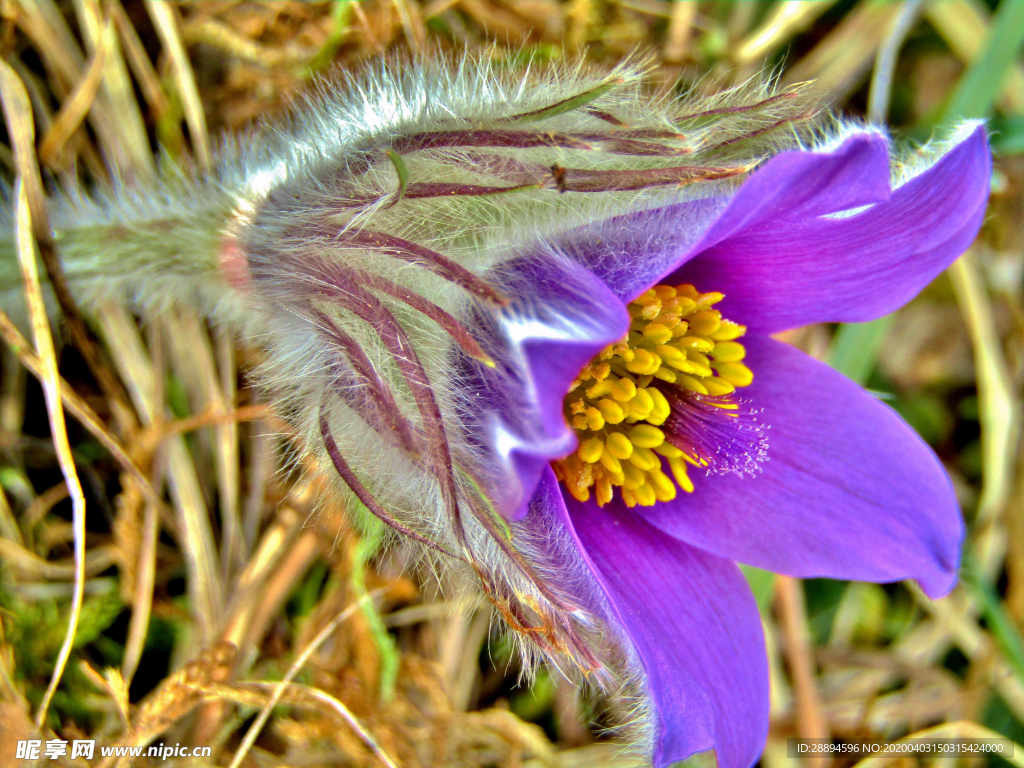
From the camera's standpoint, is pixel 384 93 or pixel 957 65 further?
pixel 957 65

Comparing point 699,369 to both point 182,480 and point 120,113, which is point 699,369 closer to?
point 182,480

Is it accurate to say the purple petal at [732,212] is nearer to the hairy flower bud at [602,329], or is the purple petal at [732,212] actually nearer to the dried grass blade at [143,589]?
the hairy flower bud at [602,329]

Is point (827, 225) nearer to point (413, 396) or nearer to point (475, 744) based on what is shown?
point (413, 396)

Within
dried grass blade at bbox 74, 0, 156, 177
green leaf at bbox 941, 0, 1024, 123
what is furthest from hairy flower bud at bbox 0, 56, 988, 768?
green leaf at bbox 941, 0, 1024, 123

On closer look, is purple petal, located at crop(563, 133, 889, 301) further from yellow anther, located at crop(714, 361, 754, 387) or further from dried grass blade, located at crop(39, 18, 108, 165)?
dried grass blade, located at crop(39, 18, 108, 165)

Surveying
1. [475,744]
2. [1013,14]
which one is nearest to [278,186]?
[475,744]

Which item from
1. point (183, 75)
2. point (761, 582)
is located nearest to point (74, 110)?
point (183, 75)

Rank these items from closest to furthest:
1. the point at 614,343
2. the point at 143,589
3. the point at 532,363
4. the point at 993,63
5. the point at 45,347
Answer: the point at 532,363 < the point at 614,343 < the point at 45,347 < the point at 143,589 < the point at 993,63
